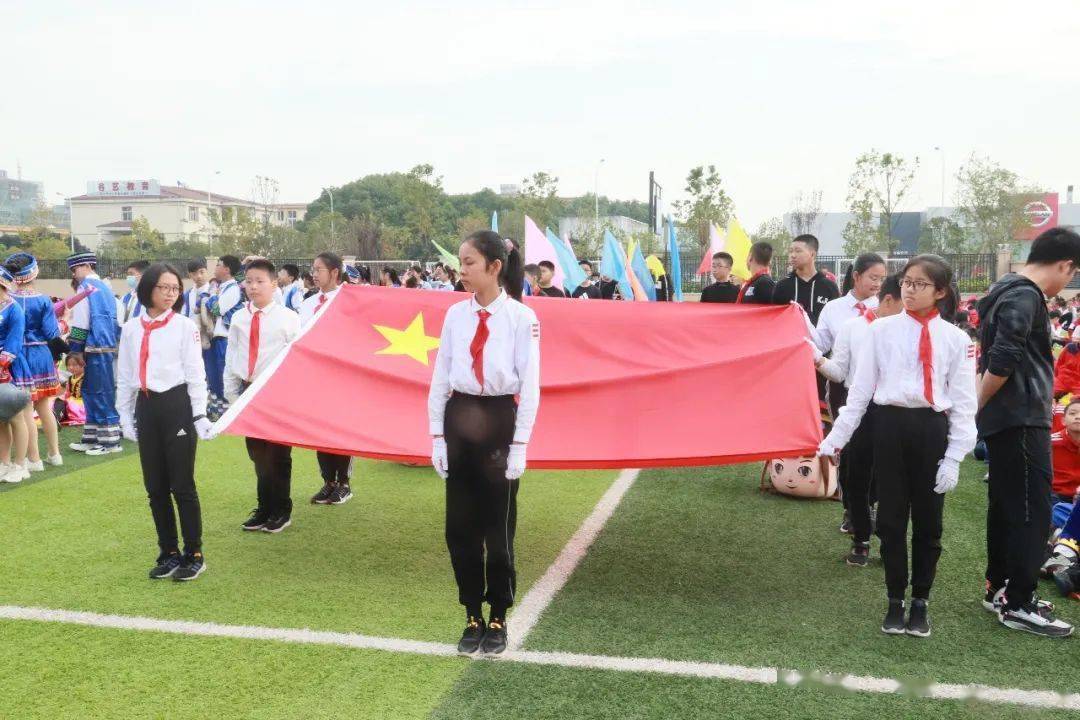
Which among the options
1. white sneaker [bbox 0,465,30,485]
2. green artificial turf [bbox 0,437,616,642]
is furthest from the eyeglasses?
white sneaker [bbox 0,465,30,485]

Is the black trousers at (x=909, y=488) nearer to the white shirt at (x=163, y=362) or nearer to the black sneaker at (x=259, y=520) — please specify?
the white shirt at (x=163, y=362)

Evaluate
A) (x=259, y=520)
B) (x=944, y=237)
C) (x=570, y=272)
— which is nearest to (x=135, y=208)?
(x=944, y=237)

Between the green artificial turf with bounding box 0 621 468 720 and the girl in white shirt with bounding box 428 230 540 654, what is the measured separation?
47cm

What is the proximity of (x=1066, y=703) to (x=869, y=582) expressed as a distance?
5.25ft

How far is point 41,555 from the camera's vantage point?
5.99m

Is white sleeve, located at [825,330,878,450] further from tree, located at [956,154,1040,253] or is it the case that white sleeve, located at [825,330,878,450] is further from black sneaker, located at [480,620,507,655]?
tree, located at [956,154,1040,253]

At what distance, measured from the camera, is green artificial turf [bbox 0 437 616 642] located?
5.01 meters

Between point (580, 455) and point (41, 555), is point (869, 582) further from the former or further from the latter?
point (41, 555)

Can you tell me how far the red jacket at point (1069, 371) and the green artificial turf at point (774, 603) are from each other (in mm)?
1281

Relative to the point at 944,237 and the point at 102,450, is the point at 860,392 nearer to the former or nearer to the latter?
the point at 102,450

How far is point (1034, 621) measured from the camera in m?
4.57

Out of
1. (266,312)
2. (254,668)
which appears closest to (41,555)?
(266,312)

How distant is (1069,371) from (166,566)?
7064 mm

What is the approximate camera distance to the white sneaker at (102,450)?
9445mm
